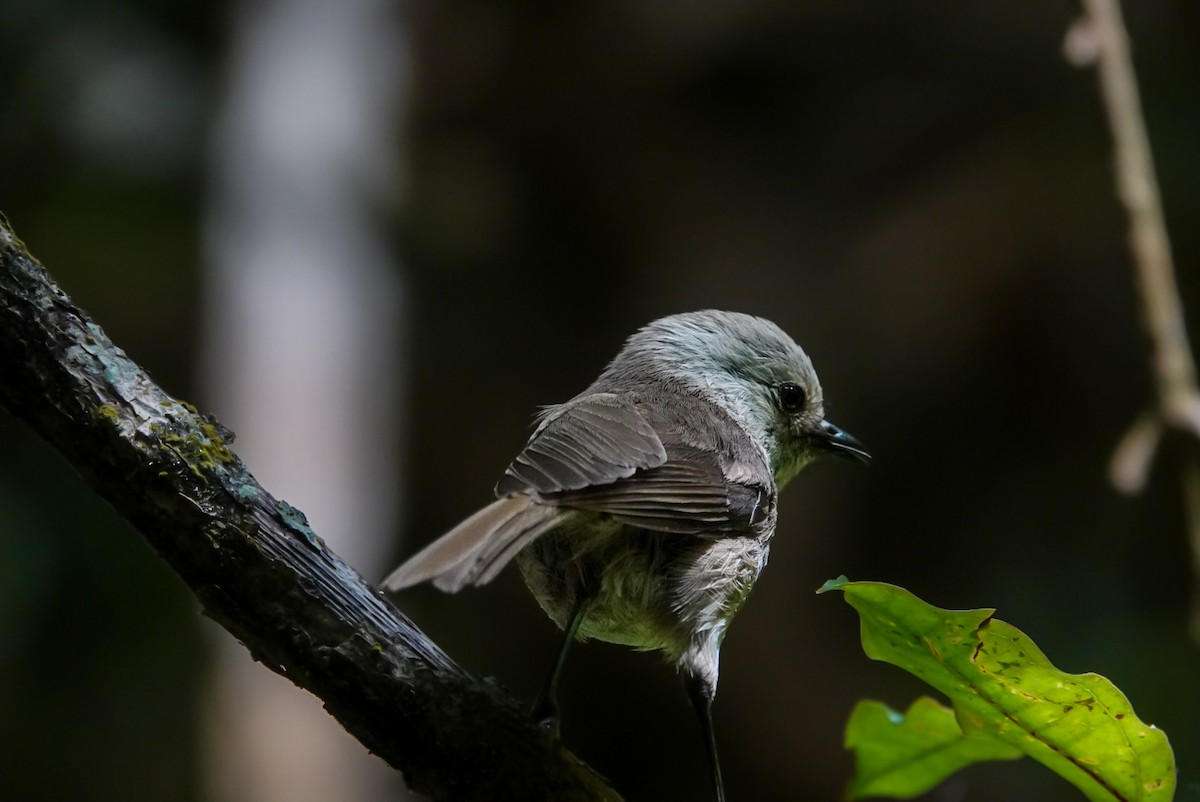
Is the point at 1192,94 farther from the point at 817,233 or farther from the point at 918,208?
the point at 817,233

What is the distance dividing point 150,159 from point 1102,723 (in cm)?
630

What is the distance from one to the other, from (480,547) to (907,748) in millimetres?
981

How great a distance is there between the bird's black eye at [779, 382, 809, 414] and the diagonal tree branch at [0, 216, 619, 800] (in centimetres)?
146

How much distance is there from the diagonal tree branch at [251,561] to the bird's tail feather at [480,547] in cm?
9

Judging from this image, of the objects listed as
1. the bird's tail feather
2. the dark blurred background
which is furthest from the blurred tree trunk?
the bird's tail feather

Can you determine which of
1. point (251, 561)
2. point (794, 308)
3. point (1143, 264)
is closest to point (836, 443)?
point (1143, 264)

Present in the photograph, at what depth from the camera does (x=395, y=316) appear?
6422 mm

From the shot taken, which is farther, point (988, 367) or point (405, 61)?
point (405, 61)

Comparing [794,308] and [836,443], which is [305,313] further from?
[836,443]

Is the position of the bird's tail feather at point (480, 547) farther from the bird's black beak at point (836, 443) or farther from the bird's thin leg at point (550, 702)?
the bird's black beak at point (836, 443)

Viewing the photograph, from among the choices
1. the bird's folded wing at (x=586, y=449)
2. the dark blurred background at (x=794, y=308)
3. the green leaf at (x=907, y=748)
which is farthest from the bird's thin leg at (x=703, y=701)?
the dark blurred background at (x=794, y=308)

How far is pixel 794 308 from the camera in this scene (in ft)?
19.1

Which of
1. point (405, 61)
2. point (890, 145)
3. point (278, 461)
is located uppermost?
point (405, 61)

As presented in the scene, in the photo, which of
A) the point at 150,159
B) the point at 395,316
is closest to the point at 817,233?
the point at 395,316
